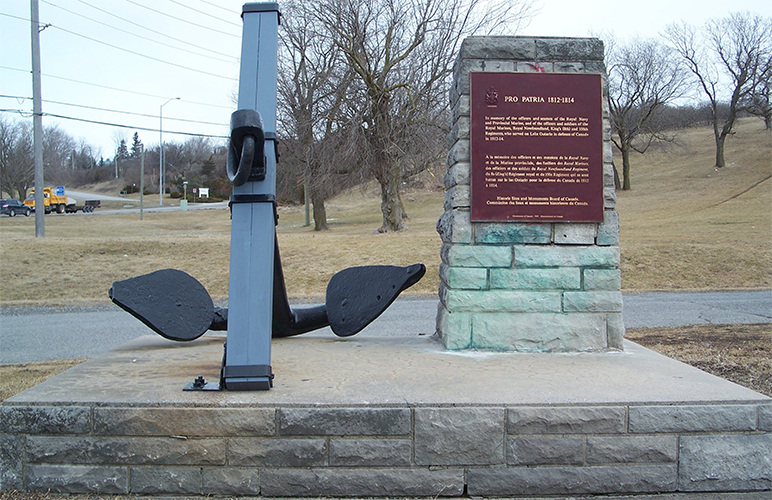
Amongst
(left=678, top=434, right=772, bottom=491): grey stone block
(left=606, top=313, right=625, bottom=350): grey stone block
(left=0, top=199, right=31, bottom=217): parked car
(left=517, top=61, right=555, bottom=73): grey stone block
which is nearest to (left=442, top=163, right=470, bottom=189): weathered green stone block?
(left=517, top=61, right=555, bottom=73): grey stone block

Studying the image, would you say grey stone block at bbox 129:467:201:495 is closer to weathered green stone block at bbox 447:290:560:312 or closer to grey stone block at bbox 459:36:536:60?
weathered green stone block at bbox 447:290:560:312

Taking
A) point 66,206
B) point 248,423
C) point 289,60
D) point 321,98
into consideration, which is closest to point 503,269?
point 248,423

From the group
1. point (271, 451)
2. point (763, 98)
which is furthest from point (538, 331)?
point (763, 98)

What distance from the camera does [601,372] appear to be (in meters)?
4.29

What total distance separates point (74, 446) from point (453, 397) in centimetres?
220

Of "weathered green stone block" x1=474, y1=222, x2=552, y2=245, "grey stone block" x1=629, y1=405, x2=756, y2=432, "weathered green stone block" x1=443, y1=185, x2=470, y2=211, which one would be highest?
"weathered green stone block" x1=443, y1=185, x2=470, y2=211

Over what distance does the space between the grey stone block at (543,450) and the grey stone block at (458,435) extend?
0.29 ft

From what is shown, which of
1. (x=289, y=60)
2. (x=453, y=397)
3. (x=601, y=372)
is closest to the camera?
(x=453, y=397)

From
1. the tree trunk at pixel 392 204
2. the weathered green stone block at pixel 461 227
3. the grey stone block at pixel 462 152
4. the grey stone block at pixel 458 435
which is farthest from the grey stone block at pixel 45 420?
the tree trunk at pixel 392 204

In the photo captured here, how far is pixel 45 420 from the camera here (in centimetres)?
335

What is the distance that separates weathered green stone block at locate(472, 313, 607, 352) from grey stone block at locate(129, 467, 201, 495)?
8.43 feet

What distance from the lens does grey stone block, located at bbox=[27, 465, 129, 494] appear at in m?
3.33

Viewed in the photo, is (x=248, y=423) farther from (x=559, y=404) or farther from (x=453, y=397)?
(x=559, y=404)

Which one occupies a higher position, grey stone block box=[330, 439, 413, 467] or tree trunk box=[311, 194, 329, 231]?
tree trunk box=[311, 194, 329, 231]
